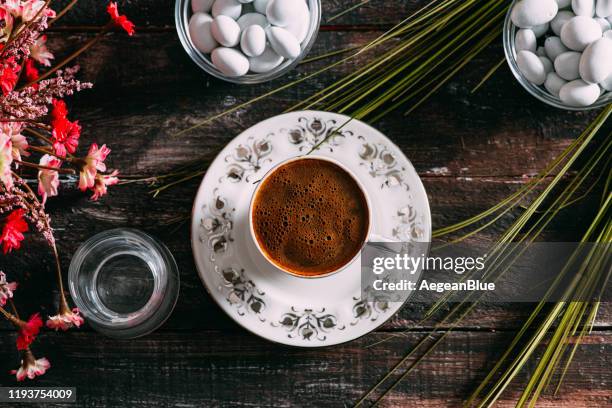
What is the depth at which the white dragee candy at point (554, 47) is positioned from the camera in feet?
3.43

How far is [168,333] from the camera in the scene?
1.13 meters

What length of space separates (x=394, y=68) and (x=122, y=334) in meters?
0.64

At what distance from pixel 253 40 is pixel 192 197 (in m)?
0.29

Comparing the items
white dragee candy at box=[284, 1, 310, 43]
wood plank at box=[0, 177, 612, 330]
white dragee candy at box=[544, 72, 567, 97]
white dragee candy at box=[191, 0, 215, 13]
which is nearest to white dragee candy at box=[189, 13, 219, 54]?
white dragee candy at box=[191, 0, 215, 13]

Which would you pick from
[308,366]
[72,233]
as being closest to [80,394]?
[72,233]

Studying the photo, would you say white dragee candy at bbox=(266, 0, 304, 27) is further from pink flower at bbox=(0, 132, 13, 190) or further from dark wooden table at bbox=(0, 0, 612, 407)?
pink flower at bbox=(0, 132, 13, 190)

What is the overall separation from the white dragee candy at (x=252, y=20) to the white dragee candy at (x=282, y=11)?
21 mm

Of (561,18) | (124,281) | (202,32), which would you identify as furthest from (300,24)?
(124,281)

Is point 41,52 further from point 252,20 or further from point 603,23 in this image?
point 603,23

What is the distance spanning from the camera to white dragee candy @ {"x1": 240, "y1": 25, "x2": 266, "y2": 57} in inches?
40.8

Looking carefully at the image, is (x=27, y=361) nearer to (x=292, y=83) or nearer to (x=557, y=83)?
(x=292, y=83)

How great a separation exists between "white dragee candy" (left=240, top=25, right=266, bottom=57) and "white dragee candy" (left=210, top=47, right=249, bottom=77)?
2cm

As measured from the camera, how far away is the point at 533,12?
102 cm

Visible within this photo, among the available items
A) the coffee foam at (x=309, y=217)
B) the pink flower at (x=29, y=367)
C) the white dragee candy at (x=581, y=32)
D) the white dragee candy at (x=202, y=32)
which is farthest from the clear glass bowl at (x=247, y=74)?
the pink flower at (x=29, y=367)
